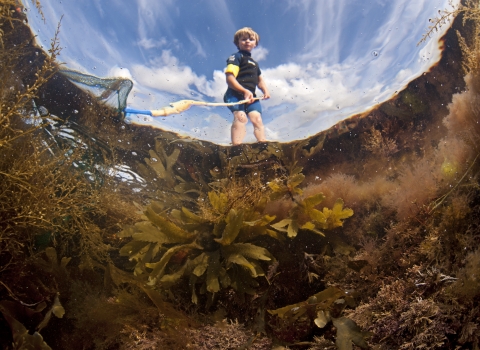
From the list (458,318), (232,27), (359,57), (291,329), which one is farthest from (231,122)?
(458,318)

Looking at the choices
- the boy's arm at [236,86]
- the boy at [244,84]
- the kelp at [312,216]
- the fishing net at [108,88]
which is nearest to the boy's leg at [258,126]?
the boy at [244,84]

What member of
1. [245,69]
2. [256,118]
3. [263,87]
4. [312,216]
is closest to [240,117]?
[256,118]

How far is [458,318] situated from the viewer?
1614 mm

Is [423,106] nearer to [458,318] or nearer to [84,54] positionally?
[458,318]

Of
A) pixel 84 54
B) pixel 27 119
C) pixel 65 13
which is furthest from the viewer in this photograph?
pixel 84 54

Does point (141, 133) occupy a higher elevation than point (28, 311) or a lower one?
higher

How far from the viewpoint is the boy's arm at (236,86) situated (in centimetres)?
534

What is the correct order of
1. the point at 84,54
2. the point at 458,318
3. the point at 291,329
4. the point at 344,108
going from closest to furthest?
the point at 458,318 < the point at 291,329 < the point at 84,54 < the point at 344,108

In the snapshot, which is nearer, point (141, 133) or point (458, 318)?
point (458, 318)

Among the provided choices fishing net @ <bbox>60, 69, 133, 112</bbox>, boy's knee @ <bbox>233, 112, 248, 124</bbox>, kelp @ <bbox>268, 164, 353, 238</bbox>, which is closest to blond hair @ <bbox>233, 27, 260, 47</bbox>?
boy's knee @ <bbox>233, 112, 248, 124</bbox>

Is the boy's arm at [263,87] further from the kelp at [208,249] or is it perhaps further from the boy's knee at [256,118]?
the kelp at [208,249]

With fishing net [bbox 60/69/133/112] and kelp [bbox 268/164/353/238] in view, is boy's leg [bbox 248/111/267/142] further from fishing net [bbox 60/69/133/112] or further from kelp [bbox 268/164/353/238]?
fishing net [bbox 60/69/133/112]

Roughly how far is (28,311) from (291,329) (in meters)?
2.53

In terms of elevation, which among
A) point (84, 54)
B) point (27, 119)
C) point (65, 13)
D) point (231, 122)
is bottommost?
point (27, 119)
